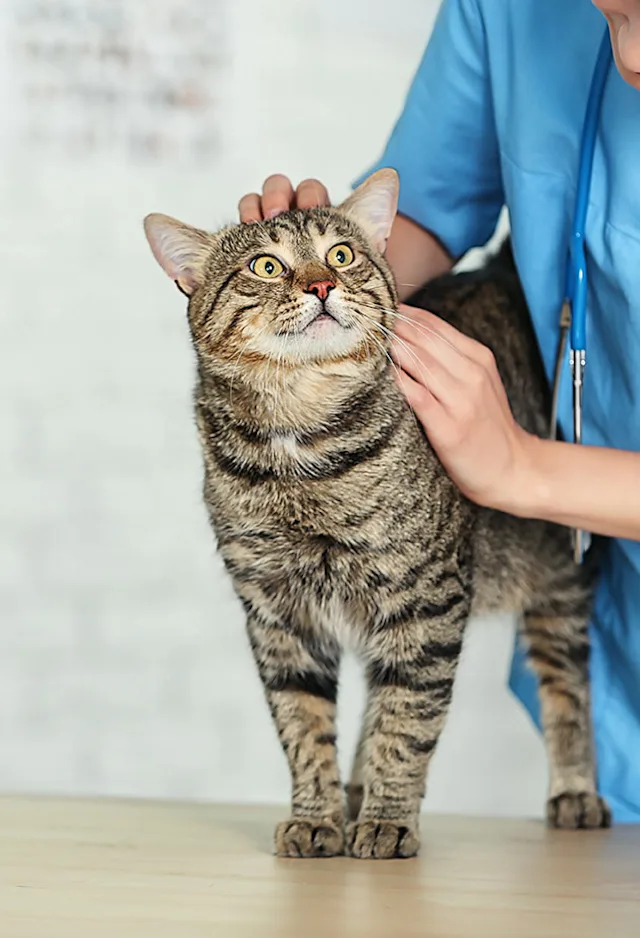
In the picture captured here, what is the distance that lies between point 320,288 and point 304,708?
1.55 feet

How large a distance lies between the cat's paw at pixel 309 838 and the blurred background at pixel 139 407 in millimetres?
1691

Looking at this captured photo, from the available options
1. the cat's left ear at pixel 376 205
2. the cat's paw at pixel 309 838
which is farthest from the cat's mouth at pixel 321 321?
the cat's paw at pixel 309 838

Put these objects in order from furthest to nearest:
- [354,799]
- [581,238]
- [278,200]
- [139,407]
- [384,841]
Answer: [139,407] → [354,799] → [278,200] → [581,238] → [384,841]

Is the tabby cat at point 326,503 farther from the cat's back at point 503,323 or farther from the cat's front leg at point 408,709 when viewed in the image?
the cat's back at point 503,323

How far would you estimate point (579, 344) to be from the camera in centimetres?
130

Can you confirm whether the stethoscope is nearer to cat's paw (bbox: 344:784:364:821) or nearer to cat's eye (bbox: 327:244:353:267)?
cat's eye (bbox: 327:244:353:267)

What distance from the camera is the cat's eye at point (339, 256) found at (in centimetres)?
139

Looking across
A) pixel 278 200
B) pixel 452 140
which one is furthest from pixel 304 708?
pixel 452 140

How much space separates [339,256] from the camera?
1395mm

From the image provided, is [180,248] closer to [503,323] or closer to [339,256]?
[339,256]

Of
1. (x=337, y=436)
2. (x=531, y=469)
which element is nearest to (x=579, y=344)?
(x=531, y=469)

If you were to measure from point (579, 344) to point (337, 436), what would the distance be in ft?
0.91

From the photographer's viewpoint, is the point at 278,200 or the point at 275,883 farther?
the point at 278,200

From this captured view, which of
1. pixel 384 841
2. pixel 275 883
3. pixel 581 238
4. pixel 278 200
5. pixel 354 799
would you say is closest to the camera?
pixel 275 883
